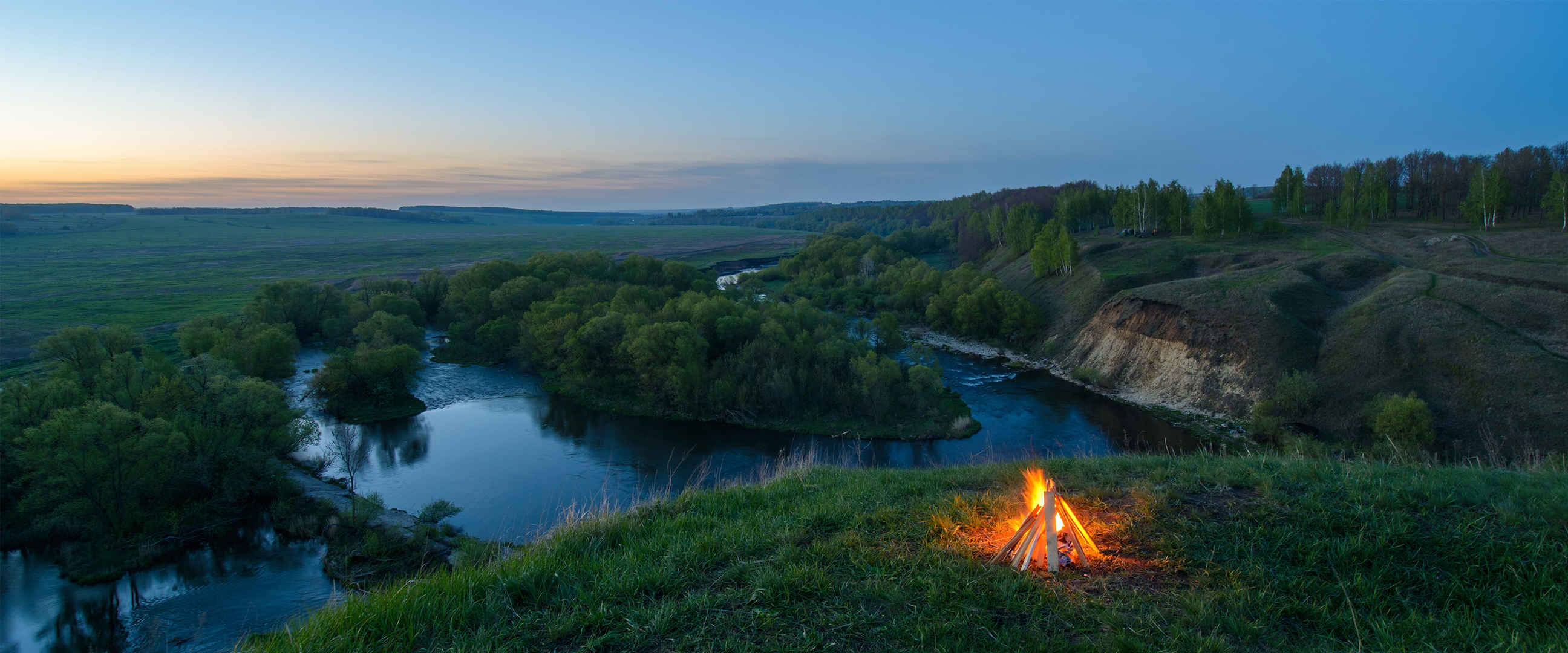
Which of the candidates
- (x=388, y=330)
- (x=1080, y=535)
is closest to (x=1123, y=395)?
(x=1080, y=535)

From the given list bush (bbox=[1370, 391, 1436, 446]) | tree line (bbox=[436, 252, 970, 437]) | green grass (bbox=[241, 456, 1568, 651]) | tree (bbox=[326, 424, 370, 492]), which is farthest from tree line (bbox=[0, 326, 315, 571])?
bush (bbox=[1370, 391, 1436, 446])

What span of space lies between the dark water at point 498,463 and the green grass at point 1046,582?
3.86m

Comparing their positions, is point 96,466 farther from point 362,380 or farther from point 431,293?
point 431,293

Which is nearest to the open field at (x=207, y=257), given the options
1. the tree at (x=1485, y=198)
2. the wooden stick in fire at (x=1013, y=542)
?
the wooden stick in fire at (x=1013, y=542)

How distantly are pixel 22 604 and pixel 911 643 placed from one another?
2439 centimetres

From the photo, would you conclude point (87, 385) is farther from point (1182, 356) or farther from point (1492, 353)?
point (1492, 353)

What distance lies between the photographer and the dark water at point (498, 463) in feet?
53.4

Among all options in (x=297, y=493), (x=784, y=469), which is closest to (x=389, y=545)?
(x=297, y=493)

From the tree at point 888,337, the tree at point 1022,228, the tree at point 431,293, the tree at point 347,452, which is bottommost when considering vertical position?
the tree at point 347,452

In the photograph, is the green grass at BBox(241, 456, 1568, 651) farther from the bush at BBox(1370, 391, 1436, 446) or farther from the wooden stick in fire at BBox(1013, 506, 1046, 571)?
the bush at BBox(1370, 391, 1436, 446)

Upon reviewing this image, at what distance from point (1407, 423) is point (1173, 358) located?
12.1m

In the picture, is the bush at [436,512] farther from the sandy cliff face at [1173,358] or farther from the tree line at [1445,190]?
the tree line at [1445,190]

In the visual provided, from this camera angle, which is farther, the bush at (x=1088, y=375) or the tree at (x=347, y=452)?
the bush at (x=1088, y=375)

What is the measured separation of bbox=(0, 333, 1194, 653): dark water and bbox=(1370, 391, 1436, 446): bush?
24.5ft
